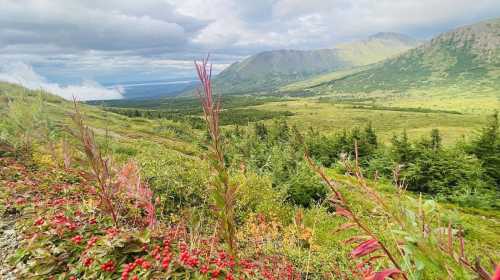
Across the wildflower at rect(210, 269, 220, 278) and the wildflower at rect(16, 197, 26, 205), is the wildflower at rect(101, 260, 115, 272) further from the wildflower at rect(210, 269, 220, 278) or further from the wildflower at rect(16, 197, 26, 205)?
the wildflower at rect(16, 197, 26, 205)

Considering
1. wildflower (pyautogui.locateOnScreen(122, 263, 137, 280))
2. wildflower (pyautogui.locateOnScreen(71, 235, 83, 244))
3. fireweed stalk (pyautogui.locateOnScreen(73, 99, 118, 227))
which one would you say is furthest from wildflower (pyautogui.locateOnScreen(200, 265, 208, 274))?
wildflower (pyautogui.locateOnScreen(71, 235, 83, 244))

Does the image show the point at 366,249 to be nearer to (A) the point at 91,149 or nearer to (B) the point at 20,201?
(A) the point at 91,149

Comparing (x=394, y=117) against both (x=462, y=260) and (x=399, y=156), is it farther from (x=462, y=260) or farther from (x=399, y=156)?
(x=462, y=260)

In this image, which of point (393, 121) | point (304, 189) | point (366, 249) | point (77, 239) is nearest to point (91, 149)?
point (77, 239)

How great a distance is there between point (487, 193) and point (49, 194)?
89.9 ft

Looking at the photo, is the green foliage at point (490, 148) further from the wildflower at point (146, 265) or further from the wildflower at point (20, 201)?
the wildflower at point (20, 201)

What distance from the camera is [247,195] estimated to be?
13.0 metres

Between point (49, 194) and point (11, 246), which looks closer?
point (11, 246)

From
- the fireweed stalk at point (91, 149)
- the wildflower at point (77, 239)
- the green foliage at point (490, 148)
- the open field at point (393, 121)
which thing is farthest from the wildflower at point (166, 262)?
the open field at point (393, 121)

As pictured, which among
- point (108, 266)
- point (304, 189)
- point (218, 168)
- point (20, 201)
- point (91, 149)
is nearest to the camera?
point (218, 168)

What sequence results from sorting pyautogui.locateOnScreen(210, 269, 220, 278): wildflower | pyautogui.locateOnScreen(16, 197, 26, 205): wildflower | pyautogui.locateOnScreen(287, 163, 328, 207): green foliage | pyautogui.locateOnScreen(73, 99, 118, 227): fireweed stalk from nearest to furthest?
pyautogui.locateOnScreen(73, 99, 118, 227): fireweed stalk
pyautogui.locateOnScreen(210, 269, 220, 278): wildflower
pyautogui.locateOnScreen(16, 197, 26, 205): wildflower
pyautogui.locateOnScreen(287, 163, 328, 207): green foliage

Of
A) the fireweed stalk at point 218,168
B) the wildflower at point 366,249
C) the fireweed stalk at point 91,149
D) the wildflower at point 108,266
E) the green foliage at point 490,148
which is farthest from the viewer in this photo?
the green foliage at point 490,148

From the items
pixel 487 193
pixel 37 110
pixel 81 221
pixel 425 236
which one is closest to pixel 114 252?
pixel 81 221

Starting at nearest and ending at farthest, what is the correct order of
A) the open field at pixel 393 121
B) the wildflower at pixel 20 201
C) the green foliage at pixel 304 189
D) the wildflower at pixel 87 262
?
the wildflower at pixel 87 262
the wildflower at pixel 20 201
the green foliage at pixel 304 189
the open field at pixel 393 121
